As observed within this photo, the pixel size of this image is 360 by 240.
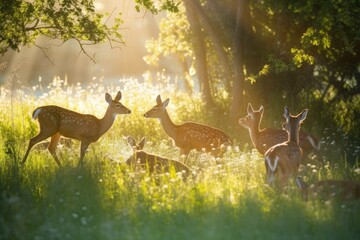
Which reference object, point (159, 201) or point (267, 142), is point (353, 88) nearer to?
point (267, 142)

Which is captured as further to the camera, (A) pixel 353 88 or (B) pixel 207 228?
(A) pixel 353 88

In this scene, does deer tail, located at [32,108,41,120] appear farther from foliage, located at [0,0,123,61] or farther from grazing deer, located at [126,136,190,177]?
grazing deer, located at [126,136,190,177]

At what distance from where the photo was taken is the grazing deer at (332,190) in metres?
8.89

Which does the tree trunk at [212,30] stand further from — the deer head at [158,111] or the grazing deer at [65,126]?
the grazing deer at [65,126]

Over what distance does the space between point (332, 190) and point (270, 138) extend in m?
3.43

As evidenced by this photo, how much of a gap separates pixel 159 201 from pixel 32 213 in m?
1.62

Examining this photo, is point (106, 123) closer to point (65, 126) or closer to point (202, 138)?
point (65, 126)

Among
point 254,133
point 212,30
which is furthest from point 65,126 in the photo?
point 212,30

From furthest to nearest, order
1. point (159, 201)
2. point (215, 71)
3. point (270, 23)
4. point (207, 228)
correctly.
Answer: point (215, 71)
point (270, 23)
point (159, 201)
point (207, 228)

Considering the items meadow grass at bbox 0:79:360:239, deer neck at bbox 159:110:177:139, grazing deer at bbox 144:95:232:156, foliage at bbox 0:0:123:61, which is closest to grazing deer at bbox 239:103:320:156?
grazing deer at bbox 144:95:232:156

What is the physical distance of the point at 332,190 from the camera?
29.5 feet

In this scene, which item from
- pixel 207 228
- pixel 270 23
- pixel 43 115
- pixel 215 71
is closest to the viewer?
pixel 207 228

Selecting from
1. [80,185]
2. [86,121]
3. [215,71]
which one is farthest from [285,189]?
[215,71]

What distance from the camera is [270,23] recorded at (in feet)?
53.7
